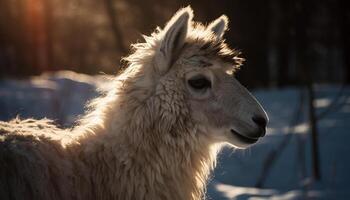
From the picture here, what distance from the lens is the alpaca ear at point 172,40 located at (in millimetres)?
4887

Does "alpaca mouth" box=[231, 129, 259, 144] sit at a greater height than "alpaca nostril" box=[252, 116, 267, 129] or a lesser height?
lesser

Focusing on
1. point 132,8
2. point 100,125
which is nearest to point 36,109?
point 100,125

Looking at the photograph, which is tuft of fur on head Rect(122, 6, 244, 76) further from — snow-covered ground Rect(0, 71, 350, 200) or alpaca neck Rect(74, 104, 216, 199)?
snow-covered ground Rect(0, 71, 350, 200)

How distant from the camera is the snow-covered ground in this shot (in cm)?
809

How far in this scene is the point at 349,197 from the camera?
7965 mm

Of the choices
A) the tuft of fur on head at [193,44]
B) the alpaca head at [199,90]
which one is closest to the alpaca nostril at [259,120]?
the alpaca head at [199,90]

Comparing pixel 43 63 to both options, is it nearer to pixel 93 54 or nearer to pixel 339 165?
pixel 93 54

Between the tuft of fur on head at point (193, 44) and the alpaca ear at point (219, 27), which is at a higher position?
the alpaca ear at point (219, 27)

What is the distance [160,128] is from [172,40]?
75cm

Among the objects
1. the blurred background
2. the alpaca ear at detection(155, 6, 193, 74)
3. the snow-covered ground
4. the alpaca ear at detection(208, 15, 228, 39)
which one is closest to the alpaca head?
the alpaca ear at detection(155, 6, 193, 74)

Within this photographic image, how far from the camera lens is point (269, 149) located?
449 inches

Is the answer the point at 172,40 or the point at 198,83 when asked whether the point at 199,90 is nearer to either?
the point at 198,83

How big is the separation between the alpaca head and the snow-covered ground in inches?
81.8

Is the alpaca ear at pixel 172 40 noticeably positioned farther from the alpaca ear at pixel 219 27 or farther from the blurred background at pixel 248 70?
the blurred background at pixel 248 70
